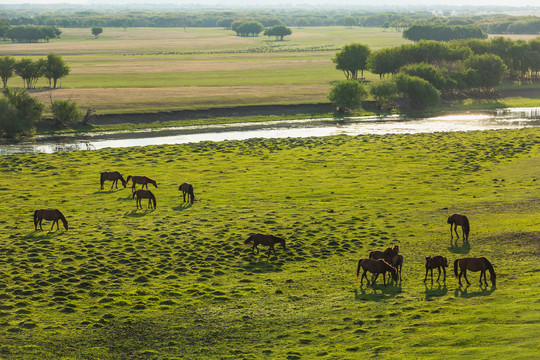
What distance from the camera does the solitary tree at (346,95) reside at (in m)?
110

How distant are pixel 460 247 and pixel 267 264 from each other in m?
11.3

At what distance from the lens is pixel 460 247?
1431 inches

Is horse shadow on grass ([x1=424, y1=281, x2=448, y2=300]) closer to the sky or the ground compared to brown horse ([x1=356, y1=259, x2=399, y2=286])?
closer to the ground

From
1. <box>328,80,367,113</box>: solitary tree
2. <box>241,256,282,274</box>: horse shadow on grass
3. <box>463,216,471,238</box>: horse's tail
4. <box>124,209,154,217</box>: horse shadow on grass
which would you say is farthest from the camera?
<box>328,80,367,113</box>: solitary tree

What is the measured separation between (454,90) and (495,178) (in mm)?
73343

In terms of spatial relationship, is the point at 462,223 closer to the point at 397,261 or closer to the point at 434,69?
the point at 397,261

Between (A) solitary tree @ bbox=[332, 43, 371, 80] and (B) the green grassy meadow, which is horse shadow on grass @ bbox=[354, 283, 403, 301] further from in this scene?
(A) solitary tree @ bbox=[332, 43, 371, 80]

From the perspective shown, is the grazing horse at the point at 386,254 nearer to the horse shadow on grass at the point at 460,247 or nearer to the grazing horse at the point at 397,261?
the grazing horse at the point at 397,261

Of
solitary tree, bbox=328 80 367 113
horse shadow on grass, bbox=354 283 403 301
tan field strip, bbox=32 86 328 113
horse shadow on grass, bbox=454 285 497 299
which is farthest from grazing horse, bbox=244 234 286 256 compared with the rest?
solitary tree, bbox=328 80 367 113

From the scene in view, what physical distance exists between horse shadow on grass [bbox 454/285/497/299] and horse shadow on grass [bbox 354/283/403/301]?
2.69 meters

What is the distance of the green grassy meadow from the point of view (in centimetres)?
2489

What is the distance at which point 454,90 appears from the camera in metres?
127

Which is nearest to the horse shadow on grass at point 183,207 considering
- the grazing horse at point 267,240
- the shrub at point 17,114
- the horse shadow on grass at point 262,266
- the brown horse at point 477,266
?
the grazing horse at point 267,240

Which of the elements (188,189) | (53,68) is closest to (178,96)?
(53,68)
